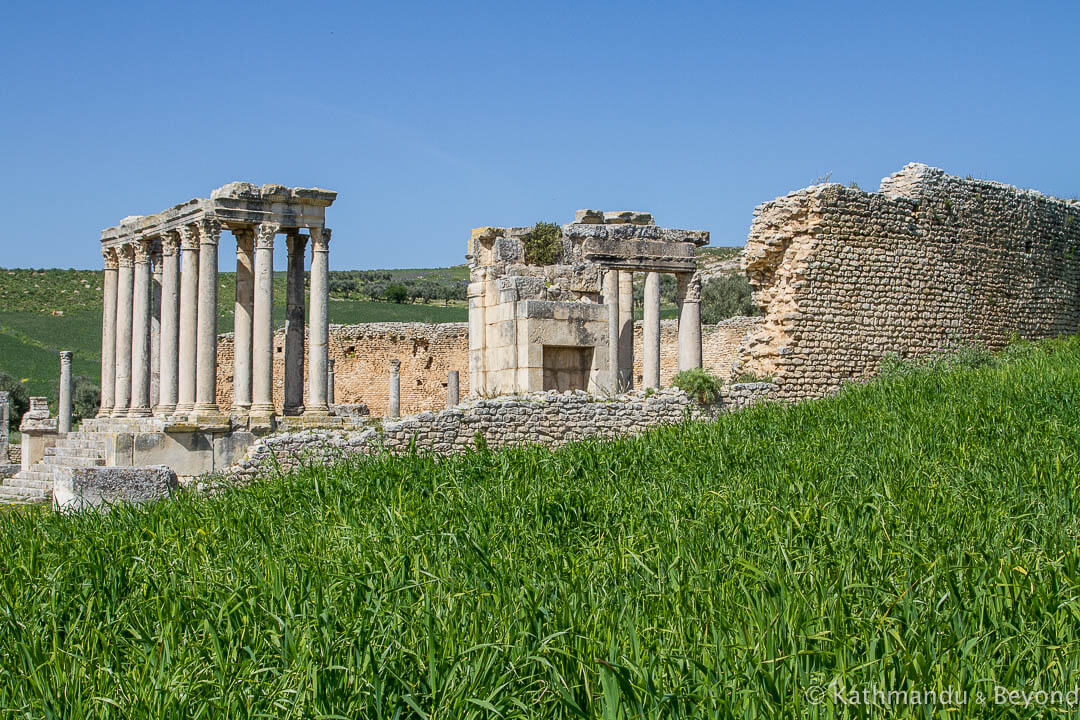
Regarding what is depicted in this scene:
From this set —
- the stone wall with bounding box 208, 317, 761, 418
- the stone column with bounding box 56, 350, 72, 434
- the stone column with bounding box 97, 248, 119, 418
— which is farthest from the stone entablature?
the stone wall with bounding box 208, 317, 761, 418

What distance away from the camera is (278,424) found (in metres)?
20.1

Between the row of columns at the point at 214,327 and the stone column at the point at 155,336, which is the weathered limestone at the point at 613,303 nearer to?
the row of columns at the point at 214,327

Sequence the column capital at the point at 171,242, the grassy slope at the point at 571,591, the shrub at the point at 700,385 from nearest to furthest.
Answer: the grassy slope at the point at 571,591, the shrub at the point at 700,385, the column capital at the point at 171,242

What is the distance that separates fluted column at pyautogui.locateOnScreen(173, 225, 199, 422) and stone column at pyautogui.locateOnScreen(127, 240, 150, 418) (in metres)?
1.56

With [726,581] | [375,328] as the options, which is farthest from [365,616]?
[375,328]

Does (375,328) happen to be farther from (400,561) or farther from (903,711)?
(903,711)

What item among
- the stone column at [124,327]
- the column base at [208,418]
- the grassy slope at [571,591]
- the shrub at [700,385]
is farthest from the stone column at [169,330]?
the grassy slope at [571,591]

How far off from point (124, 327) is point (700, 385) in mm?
14886

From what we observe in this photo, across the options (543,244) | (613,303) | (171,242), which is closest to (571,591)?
(613,303)

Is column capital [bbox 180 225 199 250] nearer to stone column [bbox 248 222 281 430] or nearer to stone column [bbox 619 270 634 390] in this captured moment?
stone column [bbox 248 222 281 430]

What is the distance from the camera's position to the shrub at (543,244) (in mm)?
33094

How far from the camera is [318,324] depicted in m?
20.7

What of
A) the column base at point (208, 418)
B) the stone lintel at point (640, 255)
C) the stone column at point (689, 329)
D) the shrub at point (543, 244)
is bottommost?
the column base at point (208, 418)

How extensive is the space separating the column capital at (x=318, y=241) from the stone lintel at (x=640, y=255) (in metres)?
6.72
